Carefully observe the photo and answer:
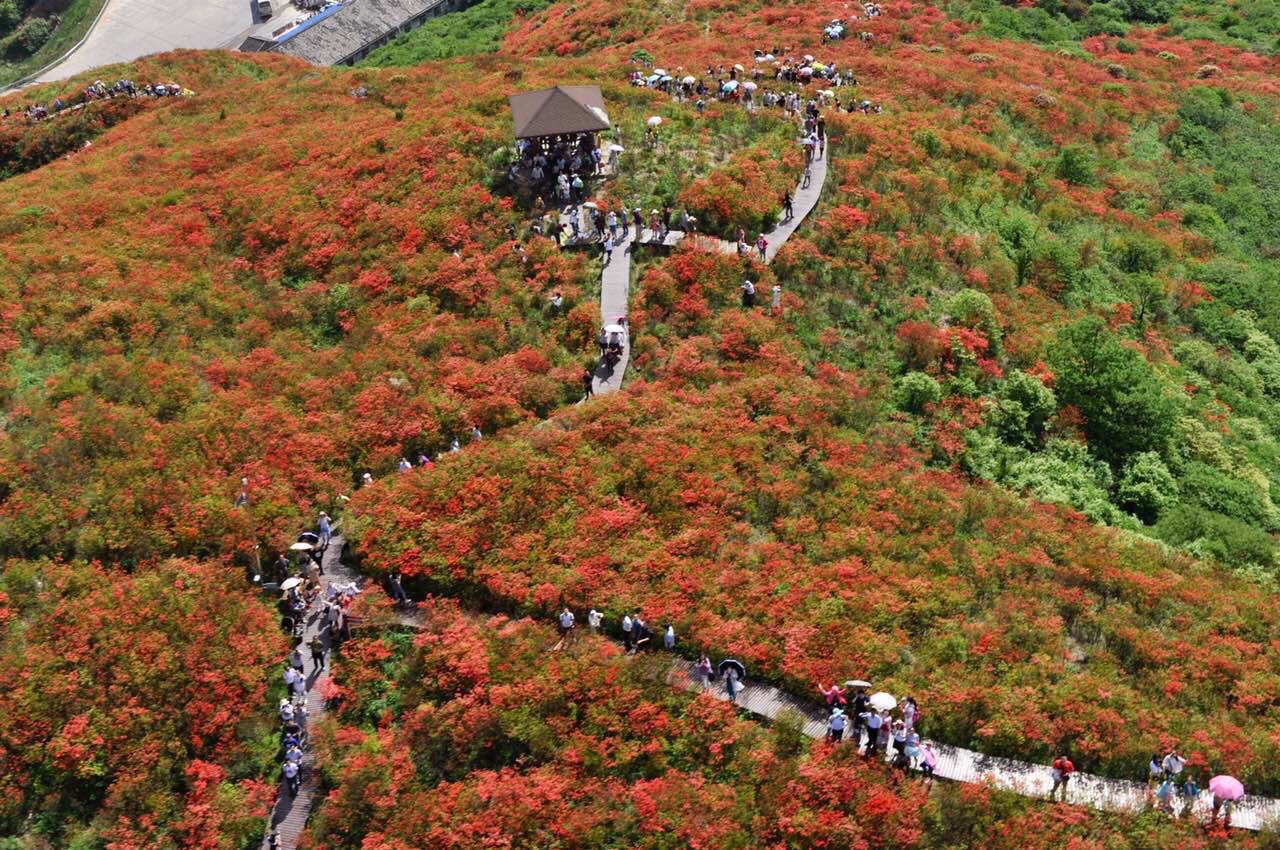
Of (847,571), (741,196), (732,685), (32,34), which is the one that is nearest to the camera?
(732,685)

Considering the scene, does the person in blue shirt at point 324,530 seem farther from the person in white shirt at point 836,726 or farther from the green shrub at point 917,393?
the green shrub at point 917,393

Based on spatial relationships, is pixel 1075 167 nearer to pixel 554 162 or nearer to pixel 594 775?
pixel 554 162

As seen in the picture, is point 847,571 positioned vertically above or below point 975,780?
above

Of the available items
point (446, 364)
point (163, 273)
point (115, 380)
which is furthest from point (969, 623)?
point (163, 273)

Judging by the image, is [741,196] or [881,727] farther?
[741,196]

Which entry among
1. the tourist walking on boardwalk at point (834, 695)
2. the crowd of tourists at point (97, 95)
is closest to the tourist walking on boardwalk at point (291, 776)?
the tourist walking on boardwalk at point (834, 695)

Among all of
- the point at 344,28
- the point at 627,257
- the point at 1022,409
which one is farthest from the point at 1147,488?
the point at 344,28

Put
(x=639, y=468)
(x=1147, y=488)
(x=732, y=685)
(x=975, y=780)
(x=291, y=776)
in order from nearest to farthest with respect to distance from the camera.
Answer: (x=975, y=780)
(x=291, y=776)
(x=732, y=685)
(x=639, y=468)
(x=1147, y=488)
